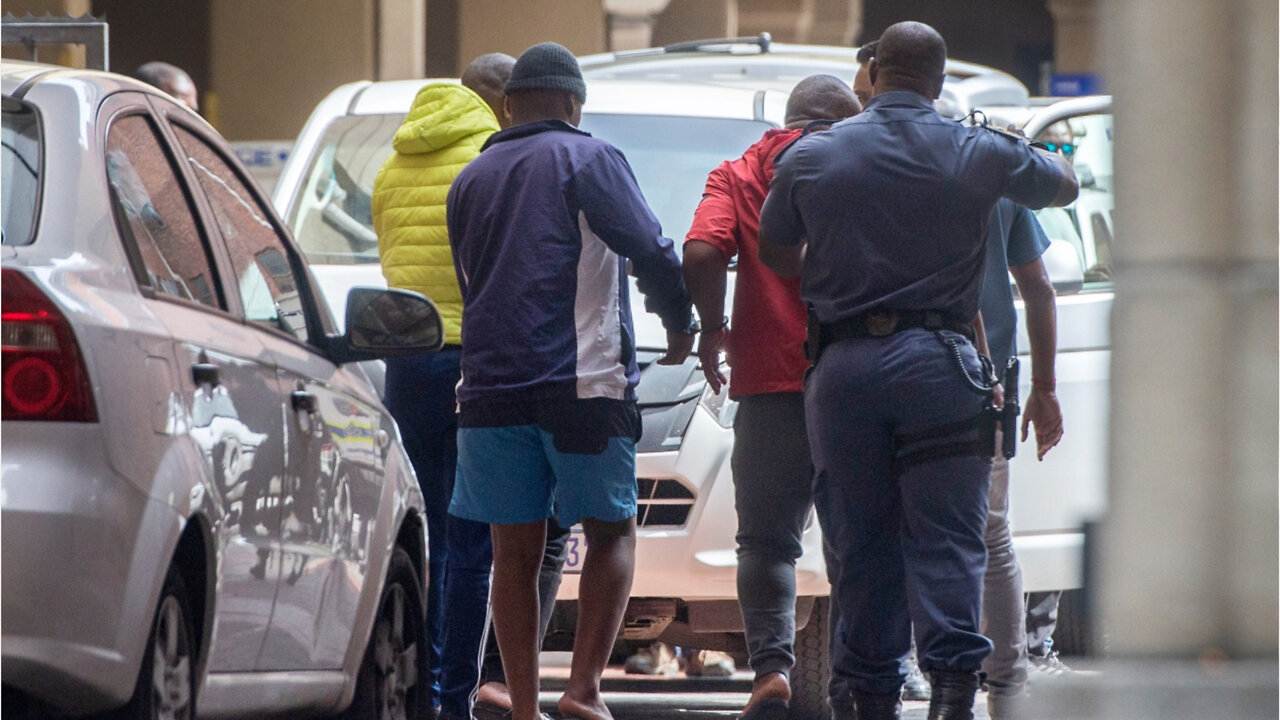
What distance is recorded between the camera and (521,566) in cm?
573

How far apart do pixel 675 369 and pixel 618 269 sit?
49.5 inches

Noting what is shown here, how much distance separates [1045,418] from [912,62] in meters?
1.22

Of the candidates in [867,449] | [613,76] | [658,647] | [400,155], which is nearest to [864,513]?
[867,449]

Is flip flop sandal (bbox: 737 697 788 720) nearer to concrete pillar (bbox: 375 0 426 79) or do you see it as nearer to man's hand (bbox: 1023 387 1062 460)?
man's hand (bbox: 1023 387 1062 460)

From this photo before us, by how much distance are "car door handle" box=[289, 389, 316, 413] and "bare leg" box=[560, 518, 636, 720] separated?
3.88ft

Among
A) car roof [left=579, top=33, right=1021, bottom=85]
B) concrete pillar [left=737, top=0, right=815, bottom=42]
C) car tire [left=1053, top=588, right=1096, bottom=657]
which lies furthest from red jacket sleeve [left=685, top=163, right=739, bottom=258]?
concrete pillar [left=737, top=0, right=815, bottom=42]

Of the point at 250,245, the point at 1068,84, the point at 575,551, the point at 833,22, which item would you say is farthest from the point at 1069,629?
the point at 1068,84

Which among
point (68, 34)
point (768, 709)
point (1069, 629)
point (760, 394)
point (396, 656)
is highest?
point (68, 34)

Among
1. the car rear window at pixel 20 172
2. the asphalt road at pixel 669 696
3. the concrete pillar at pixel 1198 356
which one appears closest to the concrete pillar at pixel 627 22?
the asphalt road at pixel 669 696

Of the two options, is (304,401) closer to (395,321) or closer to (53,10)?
(395,321)

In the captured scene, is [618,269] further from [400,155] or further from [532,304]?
[400,155]

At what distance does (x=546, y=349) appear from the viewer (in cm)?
558

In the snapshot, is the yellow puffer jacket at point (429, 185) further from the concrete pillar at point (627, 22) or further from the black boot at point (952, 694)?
the concrete pillar at point (627, 22)

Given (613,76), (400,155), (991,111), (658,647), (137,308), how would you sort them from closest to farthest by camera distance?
(137,308), (400,155), (991,111), (658,647), (613,76)
